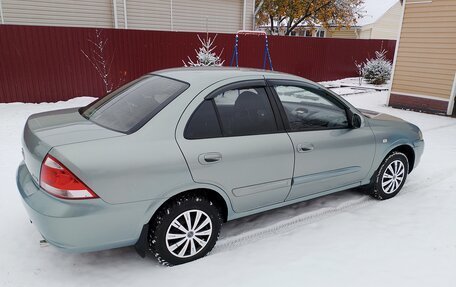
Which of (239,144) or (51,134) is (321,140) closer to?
(239,144)

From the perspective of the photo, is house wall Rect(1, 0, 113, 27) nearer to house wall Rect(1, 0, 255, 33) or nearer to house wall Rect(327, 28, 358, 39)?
house wall Rect(1, 0, 255, 33)

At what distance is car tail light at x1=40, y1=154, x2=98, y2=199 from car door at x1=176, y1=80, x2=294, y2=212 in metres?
0.75

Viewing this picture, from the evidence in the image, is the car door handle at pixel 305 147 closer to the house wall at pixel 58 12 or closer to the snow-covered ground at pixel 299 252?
the snow-covered ground at pixel 299 252

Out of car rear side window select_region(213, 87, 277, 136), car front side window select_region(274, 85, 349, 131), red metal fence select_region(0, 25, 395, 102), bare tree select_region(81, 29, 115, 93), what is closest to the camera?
car rear side window select_region(213, 87, 277, 136)

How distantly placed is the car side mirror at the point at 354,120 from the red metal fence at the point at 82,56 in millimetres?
7794

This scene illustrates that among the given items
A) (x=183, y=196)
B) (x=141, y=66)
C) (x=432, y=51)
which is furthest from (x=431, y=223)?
(x=141, y=66)

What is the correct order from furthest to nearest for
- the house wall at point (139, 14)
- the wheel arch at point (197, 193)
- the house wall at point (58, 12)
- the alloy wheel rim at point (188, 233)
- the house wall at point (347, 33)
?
1. the house wall at point (347, 33)
2. the house wall at point (139, 14)
3. the house wall at point (58, 12)
4. the alloy wheel rim at point (188, 233)
5. the wheel arch at point (197, 193)

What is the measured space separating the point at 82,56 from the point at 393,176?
8.12 metres

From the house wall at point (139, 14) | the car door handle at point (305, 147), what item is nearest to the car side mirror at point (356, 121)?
the car door handle at point (305, 147)

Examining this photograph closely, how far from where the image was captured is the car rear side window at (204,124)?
110 inches

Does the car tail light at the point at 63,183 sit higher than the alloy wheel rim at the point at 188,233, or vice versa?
the car tail light at the point at 63,183

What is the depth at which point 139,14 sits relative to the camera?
13.1 metres

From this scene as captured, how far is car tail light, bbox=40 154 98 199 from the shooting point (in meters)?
2.40

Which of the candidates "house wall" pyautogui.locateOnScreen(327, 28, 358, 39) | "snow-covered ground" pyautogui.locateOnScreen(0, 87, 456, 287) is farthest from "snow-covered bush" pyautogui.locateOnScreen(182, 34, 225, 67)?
"house wall" pyautogui.locateOnScreen(327, 28, 358, 39)
